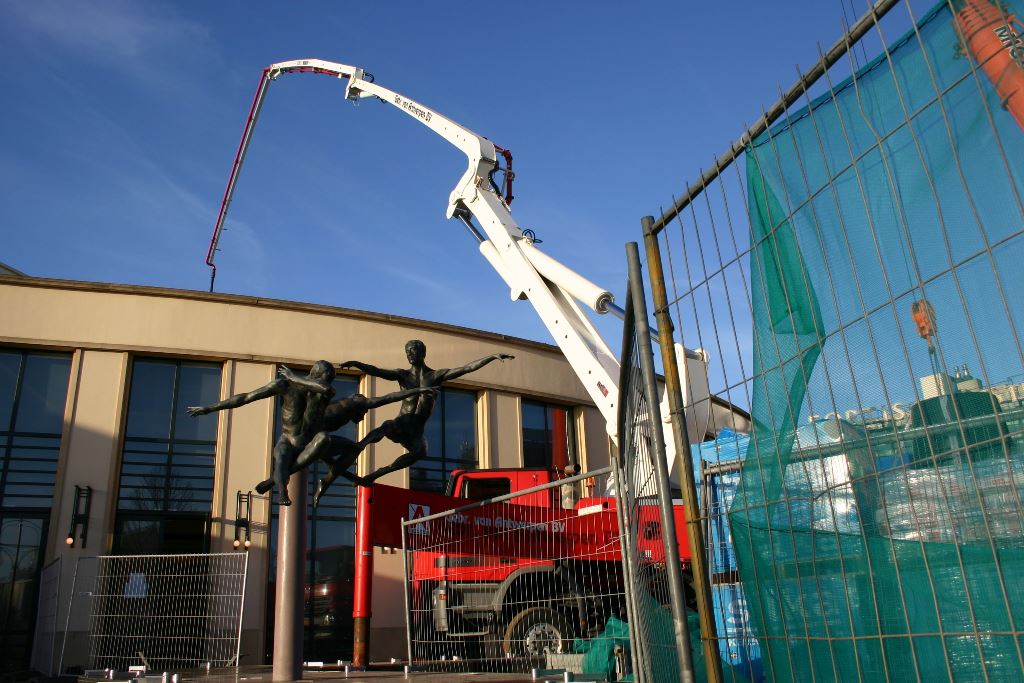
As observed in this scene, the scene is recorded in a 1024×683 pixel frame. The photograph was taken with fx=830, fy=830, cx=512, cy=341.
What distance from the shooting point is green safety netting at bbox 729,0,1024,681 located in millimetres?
2314

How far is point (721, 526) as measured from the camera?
382 cm

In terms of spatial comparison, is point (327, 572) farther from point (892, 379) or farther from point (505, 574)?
point (892, 379)

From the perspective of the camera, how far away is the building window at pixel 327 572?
1597 cm

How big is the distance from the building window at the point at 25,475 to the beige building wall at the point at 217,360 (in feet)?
1.52

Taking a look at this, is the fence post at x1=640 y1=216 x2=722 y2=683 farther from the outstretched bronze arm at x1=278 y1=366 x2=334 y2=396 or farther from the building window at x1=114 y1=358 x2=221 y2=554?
the building window at x1=114 y1=358 x2=221 y2=554

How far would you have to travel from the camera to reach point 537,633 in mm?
8805

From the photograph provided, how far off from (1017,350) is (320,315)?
A: 56.0 ft

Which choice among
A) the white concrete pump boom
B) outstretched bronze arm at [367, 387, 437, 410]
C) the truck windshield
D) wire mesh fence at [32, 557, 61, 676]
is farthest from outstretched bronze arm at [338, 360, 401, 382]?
wire mesh fence at [32, 557, 61, 676]

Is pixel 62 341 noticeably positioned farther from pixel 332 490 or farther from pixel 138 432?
pixel 332 490

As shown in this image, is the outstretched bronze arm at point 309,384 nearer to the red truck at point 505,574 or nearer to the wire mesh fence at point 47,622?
the red truck at point 505,574

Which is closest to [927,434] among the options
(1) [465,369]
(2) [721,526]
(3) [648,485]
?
(2) [721,526]

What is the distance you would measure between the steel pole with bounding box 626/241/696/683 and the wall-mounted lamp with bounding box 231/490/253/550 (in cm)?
1340

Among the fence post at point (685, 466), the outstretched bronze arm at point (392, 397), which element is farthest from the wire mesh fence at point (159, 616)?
the fence post at point (685, 466)

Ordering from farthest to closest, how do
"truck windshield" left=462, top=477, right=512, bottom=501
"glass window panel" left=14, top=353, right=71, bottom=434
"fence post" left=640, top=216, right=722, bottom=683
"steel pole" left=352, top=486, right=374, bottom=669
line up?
"glass window panel" left=14, top=353, right=71, bottom=434 → "truck windshield" left=462, top=477, right=512, bottom=501 → "steel pole" left=352, top=486, right=374, bottom=669 → "fence post" left=640, top=216, right=722, bottom=683
